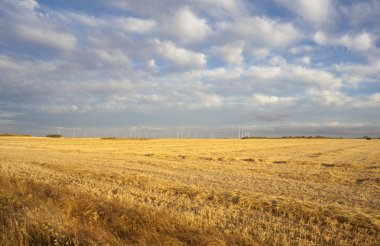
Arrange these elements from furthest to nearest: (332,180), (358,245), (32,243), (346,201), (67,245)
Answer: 1. (332,180)
2. (346,201)
3. (358,245)
4. (32,243)
5. (67,245)

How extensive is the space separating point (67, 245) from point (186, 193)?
757 cm

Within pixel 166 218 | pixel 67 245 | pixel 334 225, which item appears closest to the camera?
pixel 67 245

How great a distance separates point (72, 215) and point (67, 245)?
2.77 m

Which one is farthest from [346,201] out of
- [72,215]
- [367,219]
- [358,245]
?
[72,215]

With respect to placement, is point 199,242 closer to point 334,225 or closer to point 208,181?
point 334,225

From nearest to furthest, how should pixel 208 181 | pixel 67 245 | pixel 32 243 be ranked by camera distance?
pixel 67 245 → pixel 32 243 → pixel 208 181

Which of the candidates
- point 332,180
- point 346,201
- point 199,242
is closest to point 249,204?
point 346,201

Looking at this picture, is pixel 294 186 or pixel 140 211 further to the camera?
pixel 294 186

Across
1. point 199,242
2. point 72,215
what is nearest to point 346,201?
point 199,242

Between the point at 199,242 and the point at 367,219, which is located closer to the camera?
the point at 199,242

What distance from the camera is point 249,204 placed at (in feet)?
38.5

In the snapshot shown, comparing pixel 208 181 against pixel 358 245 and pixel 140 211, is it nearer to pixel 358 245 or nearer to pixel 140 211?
pixel 140 211

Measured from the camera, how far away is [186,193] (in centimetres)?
1388

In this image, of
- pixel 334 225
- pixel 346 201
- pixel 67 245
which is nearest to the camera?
pixel 67 245
